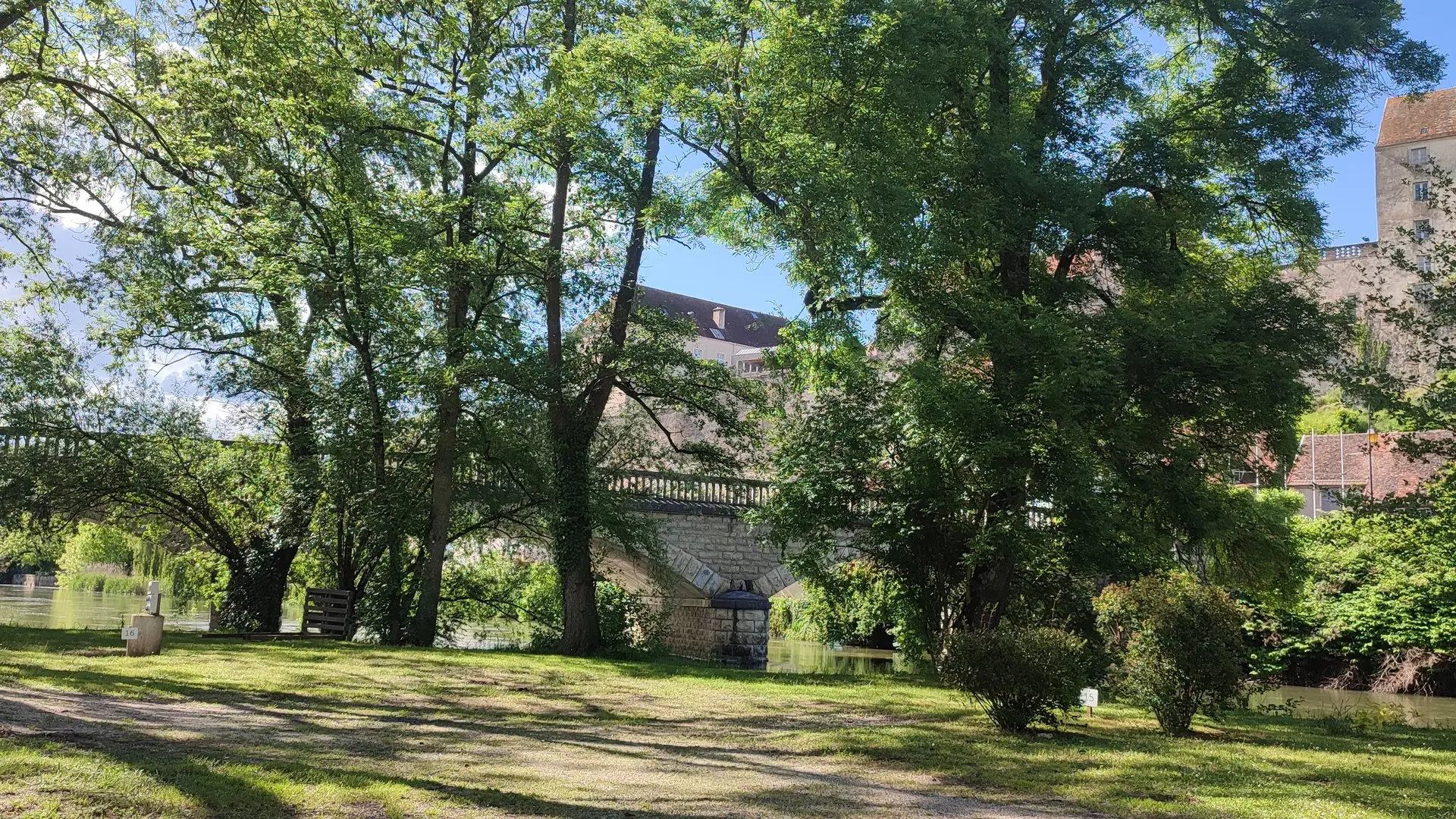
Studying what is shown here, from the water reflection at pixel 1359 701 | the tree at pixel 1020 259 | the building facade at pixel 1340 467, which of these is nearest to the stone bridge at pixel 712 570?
the tree at pixel 1020 259

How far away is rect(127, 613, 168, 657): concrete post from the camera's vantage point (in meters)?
12.9

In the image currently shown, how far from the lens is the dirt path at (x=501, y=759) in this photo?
19.7 feet

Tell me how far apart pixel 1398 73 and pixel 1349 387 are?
503 cm

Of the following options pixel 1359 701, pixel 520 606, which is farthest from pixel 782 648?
pixel 1359 701

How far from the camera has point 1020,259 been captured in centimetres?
1669

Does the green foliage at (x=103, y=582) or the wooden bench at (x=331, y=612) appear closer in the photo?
the wooden bench at (x=331, y=612)

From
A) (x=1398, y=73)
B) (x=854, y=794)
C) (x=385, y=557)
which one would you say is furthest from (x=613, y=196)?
(x=854, y=794)

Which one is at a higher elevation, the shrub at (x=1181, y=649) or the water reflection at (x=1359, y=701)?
the shrub at (x=1181, y=649)

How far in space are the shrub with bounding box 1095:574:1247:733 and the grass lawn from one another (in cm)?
37

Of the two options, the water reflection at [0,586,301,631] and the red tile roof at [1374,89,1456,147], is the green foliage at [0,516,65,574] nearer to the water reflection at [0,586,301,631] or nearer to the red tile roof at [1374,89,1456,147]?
the water reflection at [0,586,301,631]

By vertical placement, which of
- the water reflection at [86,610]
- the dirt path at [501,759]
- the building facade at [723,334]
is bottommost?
the water reflection at [86,610]

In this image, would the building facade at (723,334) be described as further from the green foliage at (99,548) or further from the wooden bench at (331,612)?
the wooden bench at (331,612)

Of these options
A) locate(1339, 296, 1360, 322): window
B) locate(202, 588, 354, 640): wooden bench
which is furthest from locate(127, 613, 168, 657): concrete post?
locate(1339, 296, 1360, 322): window

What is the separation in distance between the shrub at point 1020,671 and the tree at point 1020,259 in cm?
432
